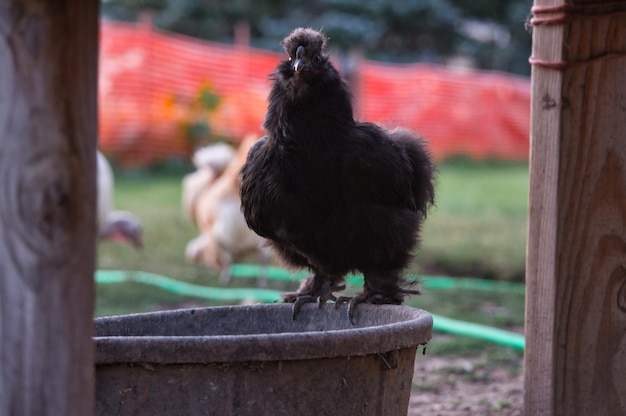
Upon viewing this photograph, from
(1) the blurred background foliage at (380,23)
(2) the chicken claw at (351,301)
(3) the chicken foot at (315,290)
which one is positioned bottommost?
(3) the chicken foot at (315,290)

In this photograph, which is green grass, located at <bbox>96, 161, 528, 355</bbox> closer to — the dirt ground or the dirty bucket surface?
the dirt ground

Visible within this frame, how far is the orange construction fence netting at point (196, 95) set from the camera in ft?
52.1

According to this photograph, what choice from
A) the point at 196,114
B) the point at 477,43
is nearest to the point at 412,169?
the point at 196,114

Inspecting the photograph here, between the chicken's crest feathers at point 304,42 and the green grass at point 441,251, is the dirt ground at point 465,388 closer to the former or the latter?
the green grass at point 441,251

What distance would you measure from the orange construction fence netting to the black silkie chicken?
10.2 meters

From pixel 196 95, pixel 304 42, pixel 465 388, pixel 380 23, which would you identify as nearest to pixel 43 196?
pixel 304 42

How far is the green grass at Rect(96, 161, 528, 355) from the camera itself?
21.1 feet

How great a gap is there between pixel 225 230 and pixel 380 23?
64.2 ft

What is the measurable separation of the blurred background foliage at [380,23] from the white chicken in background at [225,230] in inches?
575

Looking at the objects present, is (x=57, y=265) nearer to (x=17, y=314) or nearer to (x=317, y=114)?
(x=17, y=314)

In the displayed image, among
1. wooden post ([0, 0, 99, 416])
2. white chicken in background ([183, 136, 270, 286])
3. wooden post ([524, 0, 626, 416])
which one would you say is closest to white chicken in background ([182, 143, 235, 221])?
white chicken in background ([183, 136, 270, 286])

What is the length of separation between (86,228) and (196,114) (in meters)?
14.8

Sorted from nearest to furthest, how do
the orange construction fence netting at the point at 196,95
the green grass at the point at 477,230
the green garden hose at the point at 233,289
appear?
1. the green garden hose at the point at 233,289
2. the green grass at the point at 477,230
3. the orange construction fence netting at the point at 196,95

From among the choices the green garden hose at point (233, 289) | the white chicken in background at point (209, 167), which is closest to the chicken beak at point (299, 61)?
the green garden hose at point (233, 289)
